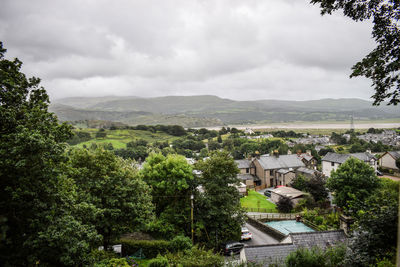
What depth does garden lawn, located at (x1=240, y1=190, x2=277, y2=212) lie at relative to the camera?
133ft

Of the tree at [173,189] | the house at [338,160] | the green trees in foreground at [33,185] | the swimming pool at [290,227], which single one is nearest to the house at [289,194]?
the swimming pool at [290,227]

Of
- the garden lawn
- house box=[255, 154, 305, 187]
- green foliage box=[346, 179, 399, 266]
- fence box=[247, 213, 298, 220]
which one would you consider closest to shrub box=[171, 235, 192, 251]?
green foliage box=[346, 179, 399, 266]

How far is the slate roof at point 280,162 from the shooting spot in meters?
55.6

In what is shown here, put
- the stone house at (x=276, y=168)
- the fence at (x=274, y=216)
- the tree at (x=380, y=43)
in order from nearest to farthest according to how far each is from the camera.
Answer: the tree at (x=380, y=43)
the fence at (x=274, y=216)
the stone house at (x=276, y=168)

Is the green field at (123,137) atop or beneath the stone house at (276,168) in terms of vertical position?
atop

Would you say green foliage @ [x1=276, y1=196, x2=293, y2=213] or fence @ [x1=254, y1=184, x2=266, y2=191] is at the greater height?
green foliage @ [x1=276, y1=196, x2=293, y2=213]

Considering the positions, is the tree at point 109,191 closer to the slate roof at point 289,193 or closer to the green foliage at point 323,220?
the green foliage at point 323,220

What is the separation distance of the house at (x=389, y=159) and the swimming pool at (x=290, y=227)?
47.2 metres

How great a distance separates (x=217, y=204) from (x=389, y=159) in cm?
6328

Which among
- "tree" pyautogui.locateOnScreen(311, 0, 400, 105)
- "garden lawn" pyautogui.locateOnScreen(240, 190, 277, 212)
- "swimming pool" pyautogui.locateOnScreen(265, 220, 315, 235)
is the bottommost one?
"garden lawn" pyautogui.locateOnScreen(240, 190, 277, 212)

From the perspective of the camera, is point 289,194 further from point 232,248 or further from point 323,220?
point 232,248

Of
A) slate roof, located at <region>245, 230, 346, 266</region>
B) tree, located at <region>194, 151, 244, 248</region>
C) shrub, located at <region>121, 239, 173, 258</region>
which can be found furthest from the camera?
tree, located at <region>194, 151, 244, 248</region>

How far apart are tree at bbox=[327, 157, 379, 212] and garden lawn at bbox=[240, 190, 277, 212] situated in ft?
34.9

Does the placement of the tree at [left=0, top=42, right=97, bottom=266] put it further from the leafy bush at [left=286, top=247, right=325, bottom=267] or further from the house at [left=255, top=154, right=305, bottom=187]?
the house at [left=255, top=154, right=305, bottom=187]
